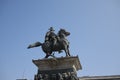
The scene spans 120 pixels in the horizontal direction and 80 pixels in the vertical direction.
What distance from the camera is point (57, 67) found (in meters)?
13.0

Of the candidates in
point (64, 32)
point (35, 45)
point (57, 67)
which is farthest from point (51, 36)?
point (57, 67)

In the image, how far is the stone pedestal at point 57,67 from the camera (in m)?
12.6

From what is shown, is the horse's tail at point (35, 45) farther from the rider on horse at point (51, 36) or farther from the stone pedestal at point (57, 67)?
the stone pedestal at point (57, 67)

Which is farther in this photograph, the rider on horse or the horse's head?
the horse's head

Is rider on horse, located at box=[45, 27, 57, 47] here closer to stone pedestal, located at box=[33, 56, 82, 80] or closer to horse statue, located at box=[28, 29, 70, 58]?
horse statue, located at box=[28, 29, 70, 58]

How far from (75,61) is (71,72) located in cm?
72

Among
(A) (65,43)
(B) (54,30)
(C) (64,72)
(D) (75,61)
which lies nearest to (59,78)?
(C) (64,72)

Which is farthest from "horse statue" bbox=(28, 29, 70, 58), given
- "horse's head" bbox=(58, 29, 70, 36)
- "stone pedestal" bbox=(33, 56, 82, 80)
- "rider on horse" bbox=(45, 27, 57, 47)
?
"stone pedestal" bbox=(33, 56, 82, 80)

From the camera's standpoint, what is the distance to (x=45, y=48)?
→ 46.0ft

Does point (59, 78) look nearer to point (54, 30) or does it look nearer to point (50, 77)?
point (50, 77)

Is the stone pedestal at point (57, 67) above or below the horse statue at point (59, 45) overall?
below

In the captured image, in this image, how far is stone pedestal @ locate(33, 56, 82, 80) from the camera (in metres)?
12.6

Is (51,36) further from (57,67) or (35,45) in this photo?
(57,67)

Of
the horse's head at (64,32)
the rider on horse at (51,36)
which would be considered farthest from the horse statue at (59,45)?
the rider on horse at (51,36)
